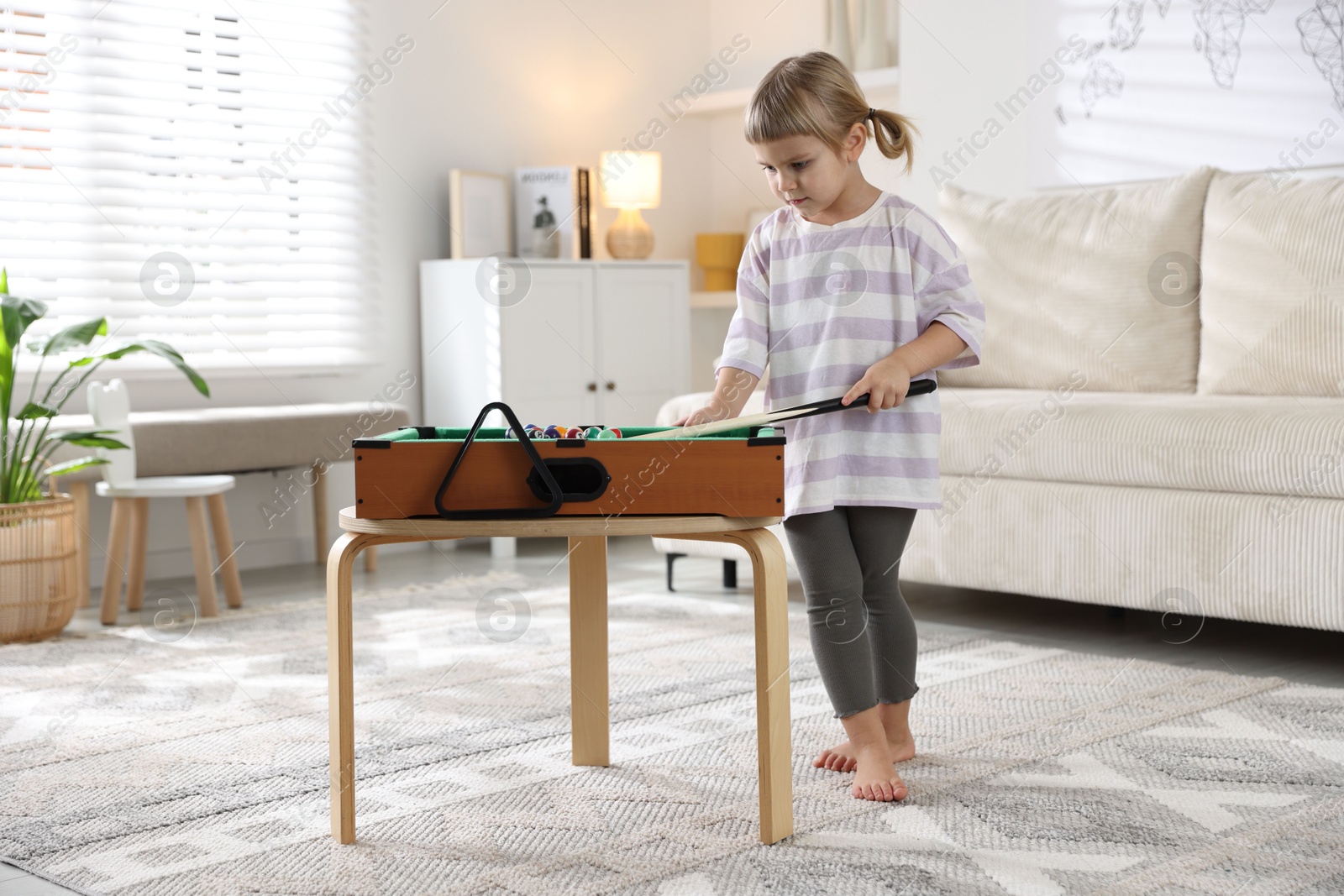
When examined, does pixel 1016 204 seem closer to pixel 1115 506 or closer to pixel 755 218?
pixel 1115 506

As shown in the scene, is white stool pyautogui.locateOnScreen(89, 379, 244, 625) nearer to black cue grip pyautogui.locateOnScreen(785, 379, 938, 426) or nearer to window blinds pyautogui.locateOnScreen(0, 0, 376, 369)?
window blinds pyautogui.locateOnScreen(0, 0, 376, 369)

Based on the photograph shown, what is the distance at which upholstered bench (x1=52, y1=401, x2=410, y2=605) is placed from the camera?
3289mm

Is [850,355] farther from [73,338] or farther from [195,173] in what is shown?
[195,173]

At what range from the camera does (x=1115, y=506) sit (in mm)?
2564

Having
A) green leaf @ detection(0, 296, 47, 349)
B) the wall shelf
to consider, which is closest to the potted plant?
green leaf @ detection(0, 296, 47, 349)

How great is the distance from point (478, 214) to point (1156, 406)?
240cm

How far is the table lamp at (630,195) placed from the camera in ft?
14.3

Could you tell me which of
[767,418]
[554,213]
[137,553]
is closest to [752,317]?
[767,418]

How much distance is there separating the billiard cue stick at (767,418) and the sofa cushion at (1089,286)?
5.16 feet

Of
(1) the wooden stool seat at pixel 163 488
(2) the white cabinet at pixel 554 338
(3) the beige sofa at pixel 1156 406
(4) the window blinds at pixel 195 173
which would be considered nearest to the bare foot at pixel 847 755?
(3) the beige sofa at pixel 1156 406

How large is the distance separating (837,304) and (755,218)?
3.36 meters

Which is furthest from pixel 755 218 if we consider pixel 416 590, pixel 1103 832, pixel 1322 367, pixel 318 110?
pixel 1103 832

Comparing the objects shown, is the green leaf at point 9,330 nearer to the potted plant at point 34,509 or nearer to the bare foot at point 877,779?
the potted plant at point 34,509

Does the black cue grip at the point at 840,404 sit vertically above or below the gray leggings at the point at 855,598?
above
